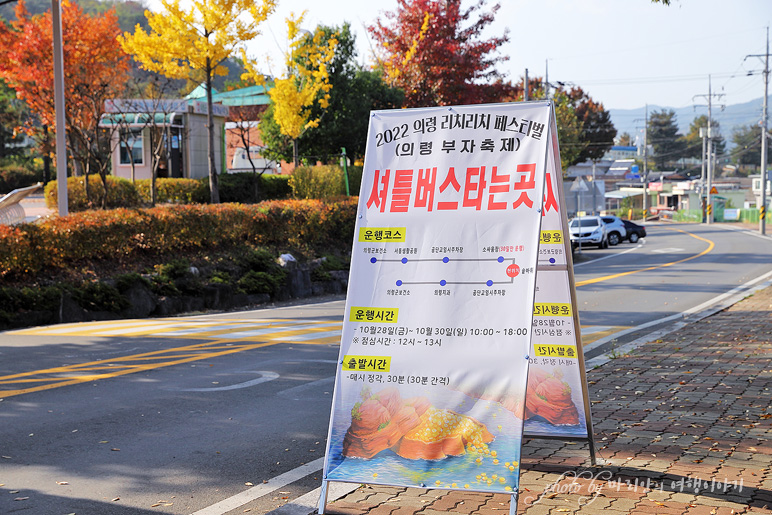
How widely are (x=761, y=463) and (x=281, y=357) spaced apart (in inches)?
235

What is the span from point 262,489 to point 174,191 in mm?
22214

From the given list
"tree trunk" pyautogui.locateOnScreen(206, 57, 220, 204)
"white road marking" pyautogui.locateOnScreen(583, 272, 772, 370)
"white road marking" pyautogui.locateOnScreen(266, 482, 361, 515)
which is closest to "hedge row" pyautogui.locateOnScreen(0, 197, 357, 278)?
"tree trunk" pyautogui.locateOnScreen(206, 57, 220, 204)

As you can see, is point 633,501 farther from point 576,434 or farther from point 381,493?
point 381,493

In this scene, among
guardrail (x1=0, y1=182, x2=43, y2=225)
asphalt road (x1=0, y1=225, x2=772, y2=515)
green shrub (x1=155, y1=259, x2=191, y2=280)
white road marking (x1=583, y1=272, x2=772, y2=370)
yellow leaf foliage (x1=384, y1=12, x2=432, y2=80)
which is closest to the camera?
asphalt road (x1=0, y1=225, x2=772, y2=515)

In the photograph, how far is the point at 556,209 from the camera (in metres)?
5.52

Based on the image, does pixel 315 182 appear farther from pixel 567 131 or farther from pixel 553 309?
pixel 567 131

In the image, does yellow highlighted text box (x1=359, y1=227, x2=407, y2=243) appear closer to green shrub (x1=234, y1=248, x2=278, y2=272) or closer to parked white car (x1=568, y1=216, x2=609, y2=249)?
green shrub (x1=234, y1=248, x2=278, y2=272)

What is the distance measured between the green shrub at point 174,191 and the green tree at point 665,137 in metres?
124

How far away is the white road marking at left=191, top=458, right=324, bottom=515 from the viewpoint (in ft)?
15.6

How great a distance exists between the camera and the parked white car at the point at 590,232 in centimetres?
3709

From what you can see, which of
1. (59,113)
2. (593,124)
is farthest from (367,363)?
(593,124)

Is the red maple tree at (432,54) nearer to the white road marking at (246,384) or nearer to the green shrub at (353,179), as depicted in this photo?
the green shrub at (353,179)

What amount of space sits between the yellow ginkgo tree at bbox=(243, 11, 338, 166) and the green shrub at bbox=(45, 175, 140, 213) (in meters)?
5.47

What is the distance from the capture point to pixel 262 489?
16.8 ft
